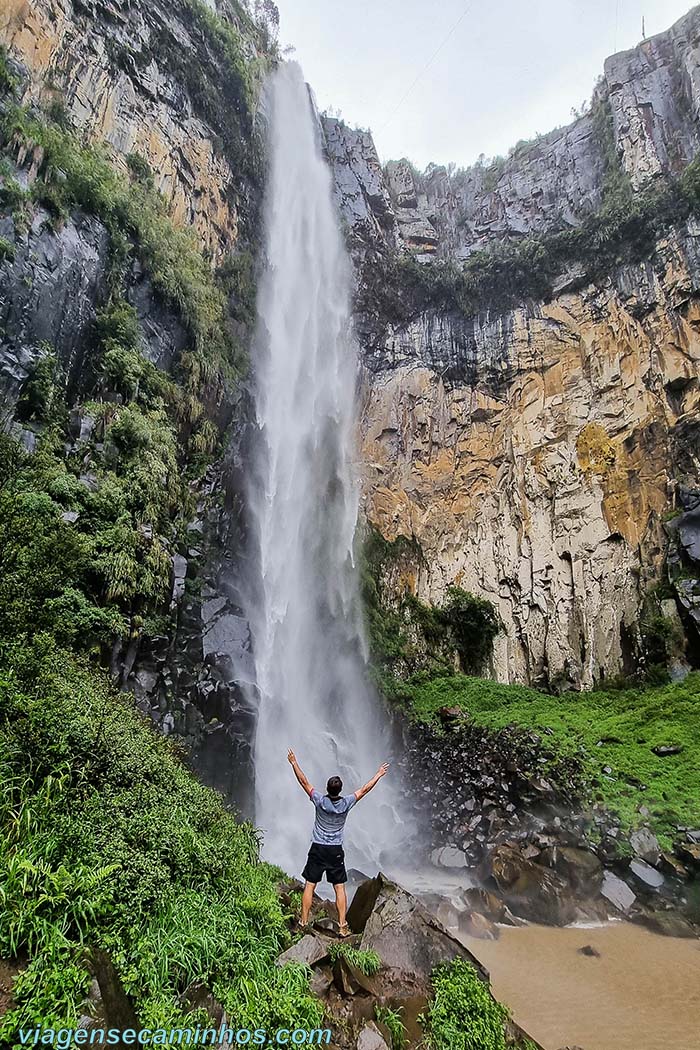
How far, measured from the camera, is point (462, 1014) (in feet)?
10.4

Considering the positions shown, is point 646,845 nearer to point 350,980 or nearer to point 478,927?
point 478,927

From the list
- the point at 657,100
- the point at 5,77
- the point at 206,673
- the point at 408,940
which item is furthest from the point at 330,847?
the point at 657,100

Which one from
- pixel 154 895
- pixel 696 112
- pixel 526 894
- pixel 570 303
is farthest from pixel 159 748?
pixel 696 112

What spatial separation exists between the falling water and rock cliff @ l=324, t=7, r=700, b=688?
1.59 meters

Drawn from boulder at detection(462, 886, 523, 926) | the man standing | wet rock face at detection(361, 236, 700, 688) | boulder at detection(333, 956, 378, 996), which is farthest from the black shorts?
wet rock face at detection(361, 236, 700, 688)

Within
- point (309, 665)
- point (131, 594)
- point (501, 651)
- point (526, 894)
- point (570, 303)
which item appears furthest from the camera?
point (570, 303)

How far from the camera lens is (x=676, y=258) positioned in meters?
16.3

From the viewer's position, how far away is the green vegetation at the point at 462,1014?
300cm

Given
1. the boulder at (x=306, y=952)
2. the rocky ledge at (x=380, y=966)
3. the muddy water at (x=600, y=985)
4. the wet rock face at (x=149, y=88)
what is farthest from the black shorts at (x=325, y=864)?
the wet rock face at (x=149, y=88)

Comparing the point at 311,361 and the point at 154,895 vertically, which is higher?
the point at 311,361

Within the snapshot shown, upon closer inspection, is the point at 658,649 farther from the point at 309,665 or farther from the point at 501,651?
the point at 309,665

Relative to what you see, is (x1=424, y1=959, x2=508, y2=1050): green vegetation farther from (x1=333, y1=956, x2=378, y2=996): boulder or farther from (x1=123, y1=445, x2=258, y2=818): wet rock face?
(x1=123, y1=445, x2=258, y2=818): wet rock face

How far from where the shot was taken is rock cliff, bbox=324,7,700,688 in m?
15.2

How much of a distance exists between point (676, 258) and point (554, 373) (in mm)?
4674
